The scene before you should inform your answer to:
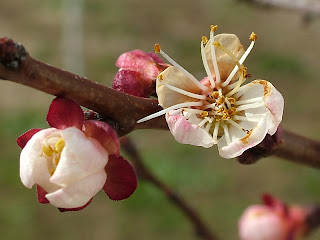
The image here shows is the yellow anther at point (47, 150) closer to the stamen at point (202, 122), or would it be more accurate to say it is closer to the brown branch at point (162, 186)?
the stamen at point (202, 122)

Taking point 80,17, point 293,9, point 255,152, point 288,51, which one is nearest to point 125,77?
point 255,152

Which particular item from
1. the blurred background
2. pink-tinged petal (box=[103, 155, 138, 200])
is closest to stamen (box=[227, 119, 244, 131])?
pink-tinged petal (box=[103, 155, 138, 200])

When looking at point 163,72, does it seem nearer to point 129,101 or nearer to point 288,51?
point 129,101

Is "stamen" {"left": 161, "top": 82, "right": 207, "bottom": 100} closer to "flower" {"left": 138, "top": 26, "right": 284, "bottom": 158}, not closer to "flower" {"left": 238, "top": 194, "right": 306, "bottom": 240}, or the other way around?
"flower" {"left": 138, "top": 26, "right": 284, "bottom": 158}

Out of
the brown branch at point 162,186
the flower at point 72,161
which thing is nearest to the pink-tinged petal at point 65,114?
the flower at point 72,161

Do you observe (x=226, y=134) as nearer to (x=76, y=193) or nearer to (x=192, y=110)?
(x=192, y=110)

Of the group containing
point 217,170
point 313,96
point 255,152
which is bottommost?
point 217,170
